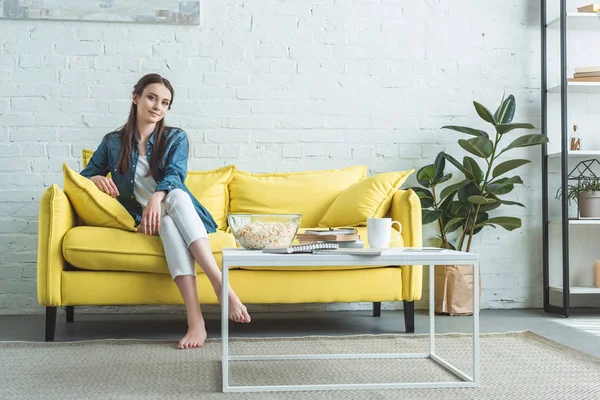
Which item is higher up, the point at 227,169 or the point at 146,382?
the point at 227,169

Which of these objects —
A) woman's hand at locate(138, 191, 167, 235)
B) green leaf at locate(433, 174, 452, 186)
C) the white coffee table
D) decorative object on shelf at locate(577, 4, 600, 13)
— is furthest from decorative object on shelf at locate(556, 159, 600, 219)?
woman's hand at locate(138, 191, 167, 235)

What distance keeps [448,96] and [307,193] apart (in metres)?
1.07

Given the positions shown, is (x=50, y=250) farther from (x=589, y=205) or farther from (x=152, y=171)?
(x=589, y=205)

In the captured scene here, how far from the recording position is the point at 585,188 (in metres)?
3.65

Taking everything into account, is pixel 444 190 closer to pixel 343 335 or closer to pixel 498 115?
pixel 498 115

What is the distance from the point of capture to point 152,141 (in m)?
2.93

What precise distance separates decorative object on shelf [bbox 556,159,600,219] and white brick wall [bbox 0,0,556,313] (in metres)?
0.20

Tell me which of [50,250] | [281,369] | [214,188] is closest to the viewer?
[281,369]

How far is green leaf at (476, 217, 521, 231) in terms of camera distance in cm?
357

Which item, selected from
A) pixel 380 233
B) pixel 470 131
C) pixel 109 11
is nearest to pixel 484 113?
pixel 470 131

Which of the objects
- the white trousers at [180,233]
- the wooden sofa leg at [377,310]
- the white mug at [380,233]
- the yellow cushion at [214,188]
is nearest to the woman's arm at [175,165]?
the white trousers at [180,233]

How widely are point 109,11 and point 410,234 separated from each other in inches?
77.6

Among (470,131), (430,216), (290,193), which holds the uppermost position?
(470,131)

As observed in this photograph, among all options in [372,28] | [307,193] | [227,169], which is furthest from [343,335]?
[372,28]
